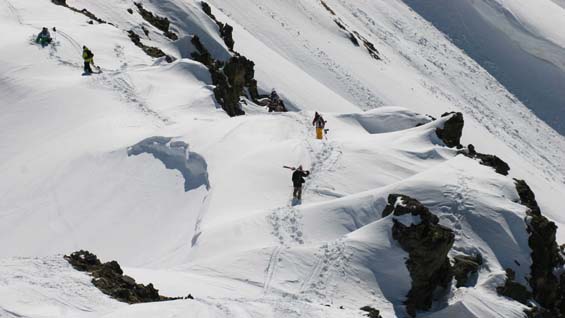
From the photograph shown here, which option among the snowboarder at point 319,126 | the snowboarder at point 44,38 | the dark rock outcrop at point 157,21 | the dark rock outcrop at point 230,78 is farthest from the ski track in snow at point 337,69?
the snowboarder at point 44,38

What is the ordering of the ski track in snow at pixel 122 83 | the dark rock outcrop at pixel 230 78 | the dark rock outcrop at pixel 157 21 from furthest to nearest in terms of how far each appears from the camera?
the dark rock outcrop at pixel 157 21, the dark rock outcrop at pixel 230 78, the ski track in snow at pixel 122 83

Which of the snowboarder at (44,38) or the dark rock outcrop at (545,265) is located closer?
the dark rock outcrop at (545,265)

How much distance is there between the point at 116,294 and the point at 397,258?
7.41m

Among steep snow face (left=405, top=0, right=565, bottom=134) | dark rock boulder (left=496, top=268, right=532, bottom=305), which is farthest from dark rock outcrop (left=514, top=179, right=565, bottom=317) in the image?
steep snow face (left=405, top=0, right=565, bottom=134)

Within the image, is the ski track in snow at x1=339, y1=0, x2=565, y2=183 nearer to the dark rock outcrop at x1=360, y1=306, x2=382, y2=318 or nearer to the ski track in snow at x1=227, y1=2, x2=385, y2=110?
the ski track in snow at x1=227, y1=2, x2=385, y2=110

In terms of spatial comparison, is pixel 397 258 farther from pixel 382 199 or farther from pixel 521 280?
pixel 521 280

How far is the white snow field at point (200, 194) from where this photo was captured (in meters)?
17.5

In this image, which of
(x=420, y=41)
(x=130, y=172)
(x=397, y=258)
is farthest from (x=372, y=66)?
(x=397, y=258)

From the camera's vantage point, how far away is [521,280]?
20.6 meters

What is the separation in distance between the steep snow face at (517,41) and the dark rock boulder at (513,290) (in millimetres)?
46605

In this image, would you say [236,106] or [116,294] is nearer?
[116,294]

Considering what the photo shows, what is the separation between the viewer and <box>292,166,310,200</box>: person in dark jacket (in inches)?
862

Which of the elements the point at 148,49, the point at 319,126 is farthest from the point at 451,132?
the point at 148,49

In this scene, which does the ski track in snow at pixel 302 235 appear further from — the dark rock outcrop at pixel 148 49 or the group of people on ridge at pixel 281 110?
the dark rock outcrop at pixel 148 49
